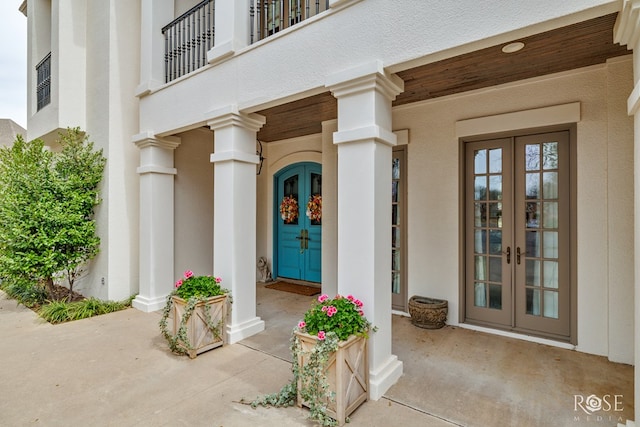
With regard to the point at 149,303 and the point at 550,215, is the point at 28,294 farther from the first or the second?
the point at 550,215

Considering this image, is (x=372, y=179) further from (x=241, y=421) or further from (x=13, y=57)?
(x=13, y=57)

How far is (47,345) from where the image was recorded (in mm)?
3703

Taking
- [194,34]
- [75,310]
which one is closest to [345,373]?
[75,310]

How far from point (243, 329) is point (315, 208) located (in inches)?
111

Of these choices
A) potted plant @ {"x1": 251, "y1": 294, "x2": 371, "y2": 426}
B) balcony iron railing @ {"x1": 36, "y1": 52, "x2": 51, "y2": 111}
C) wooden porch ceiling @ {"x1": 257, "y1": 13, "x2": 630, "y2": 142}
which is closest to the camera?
potted plant @ {"x1": 251, "y1": 294, "x2": 371, "y2": 426}

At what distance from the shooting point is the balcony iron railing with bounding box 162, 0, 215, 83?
4.54 m

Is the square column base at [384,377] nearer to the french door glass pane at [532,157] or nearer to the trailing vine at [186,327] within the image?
the trailing vine at [186,327]

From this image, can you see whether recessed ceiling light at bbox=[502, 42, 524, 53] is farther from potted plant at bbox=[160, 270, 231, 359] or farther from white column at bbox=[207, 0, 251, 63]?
potted plant at bbox=[160, 270, 231, 359]

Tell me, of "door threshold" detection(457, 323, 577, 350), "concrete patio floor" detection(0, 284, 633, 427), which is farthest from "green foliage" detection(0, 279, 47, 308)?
"door threshold" detection(457, 323, 577, 350)

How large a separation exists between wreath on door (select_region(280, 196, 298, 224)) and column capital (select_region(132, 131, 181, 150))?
2353mm

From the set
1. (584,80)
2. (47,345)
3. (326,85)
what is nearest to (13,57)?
(47,345)

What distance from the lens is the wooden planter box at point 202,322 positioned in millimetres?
3301

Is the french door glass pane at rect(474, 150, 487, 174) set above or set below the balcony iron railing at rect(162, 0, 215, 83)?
below

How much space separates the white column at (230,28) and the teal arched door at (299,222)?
274cm
